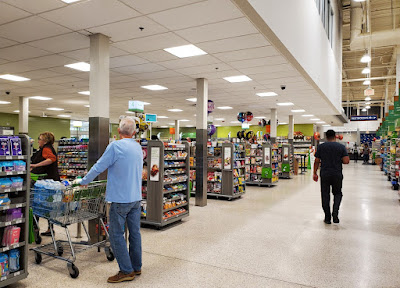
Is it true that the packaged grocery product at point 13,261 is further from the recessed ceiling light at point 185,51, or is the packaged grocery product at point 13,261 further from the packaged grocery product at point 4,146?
the recessed ceiling light at point 185,51

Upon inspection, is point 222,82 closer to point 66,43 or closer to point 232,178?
point 232,178

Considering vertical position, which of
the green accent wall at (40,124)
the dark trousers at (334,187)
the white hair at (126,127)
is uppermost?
the green accent wall at (40,124)

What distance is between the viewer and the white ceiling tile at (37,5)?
12.7ft

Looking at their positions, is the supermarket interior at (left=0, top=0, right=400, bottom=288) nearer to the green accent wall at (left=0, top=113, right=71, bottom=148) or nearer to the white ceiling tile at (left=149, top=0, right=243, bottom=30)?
the white ceiling tile at (left=149, top=0, right=243, bottom=30)

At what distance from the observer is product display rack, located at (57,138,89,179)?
9.95 metres

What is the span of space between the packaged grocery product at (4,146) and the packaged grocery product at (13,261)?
1071 millimetres

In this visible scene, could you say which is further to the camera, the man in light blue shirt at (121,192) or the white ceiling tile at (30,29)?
the white ceiling tile at (30,29)

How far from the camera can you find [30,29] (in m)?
4.78

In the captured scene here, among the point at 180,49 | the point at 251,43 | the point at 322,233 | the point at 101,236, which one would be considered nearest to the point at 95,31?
the point at 180,49

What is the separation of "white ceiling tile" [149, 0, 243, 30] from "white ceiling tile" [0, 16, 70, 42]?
64.4 inches

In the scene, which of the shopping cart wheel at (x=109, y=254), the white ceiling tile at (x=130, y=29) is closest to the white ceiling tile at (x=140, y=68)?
the white ceiling tile at (x=130, y=29)

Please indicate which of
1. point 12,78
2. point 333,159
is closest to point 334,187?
point 333,159

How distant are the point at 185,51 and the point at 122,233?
3.75 metres

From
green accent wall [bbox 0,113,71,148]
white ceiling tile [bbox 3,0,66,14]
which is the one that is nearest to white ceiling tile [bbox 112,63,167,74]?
white ceiling tile [bbox 3,0,66,14]
